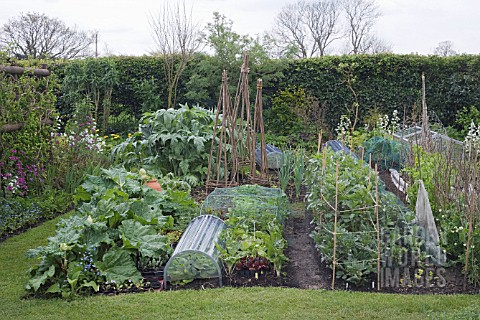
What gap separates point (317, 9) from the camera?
2473 cm

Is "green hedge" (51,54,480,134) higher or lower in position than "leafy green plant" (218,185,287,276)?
higher

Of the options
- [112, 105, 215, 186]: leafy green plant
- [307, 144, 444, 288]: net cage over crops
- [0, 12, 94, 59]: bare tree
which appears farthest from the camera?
[0, 12, 94, 59]: bare tree

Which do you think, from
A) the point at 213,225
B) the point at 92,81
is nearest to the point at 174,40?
the point at 92,81

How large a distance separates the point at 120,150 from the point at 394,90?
22.2 feet

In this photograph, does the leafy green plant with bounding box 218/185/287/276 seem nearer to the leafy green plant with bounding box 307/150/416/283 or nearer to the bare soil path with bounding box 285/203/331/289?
the bare soil path with bounding box 285/203/331/289

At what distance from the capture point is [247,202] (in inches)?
219

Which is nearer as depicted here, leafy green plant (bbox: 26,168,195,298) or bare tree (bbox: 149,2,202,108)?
leafy green plant (bbox: 26,168,195,298)

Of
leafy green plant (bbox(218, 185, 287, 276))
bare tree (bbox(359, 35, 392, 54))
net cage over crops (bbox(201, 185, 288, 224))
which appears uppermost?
bare tree (bbox(359, 35, 392, 54))

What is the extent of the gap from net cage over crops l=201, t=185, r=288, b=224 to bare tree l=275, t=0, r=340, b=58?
60.8ft

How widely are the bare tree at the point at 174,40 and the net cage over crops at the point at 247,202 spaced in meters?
6.54

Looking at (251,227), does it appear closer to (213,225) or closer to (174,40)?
(213,225)

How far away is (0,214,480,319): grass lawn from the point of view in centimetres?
376

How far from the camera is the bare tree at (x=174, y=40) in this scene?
12.5 m

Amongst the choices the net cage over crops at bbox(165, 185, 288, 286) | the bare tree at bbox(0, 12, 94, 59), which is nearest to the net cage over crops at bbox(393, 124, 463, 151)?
the net cage over crops at bbox(165, 185, 288, 286)
